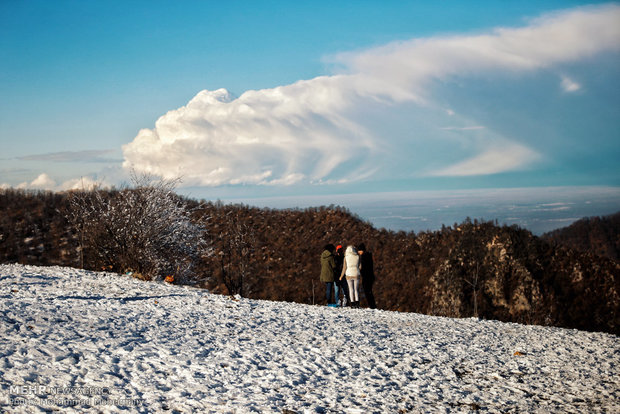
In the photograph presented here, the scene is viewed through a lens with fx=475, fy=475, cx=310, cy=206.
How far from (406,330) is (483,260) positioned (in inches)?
481

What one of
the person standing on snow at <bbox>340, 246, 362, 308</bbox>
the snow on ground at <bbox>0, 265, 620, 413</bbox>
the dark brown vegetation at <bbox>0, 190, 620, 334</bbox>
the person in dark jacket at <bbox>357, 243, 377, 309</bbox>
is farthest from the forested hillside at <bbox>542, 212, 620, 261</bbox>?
the snow on ground at <bbox>0, 265, 620, 413</bbox>

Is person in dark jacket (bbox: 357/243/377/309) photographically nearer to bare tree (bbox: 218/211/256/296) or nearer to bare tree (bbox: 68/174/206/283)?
bare tree (bbox: 68/174/206/283)

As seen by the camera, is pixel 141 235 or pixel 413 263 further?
pixel 413 263

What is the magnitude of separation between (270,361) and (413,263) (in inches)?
785

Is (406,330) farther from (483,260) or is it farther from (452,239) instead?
(452,239)

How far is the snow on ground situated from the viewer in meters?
5.59

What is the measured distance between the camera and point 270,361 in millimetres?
7191

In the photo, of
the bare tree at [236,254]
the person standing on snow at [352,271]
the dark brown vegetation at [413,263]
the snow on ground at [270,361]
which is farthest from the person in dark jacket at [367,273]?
the bare tree at [236,254]

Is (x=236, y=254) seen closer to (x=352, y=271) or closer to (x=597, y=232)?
(x=352, y=271)

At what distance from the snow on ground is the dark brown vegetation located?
8298 millimetres

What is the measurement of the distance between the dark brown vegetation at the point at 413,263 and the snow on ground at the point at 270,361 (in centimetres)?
830

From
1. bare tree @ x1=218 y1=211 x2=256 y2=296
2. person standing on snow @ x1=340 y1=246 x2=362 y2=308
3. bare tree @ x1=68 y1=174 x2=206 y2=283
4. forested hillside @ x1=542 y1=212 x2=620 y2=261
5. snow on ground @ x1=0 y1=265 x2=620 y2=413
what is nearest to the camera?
snow on ground @ x1=0 y1=265 x2=620 y2=413

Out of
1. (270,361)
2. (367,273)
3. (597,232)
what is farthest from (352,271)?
(597,232)

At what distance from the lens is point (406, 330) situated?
34.7ft
